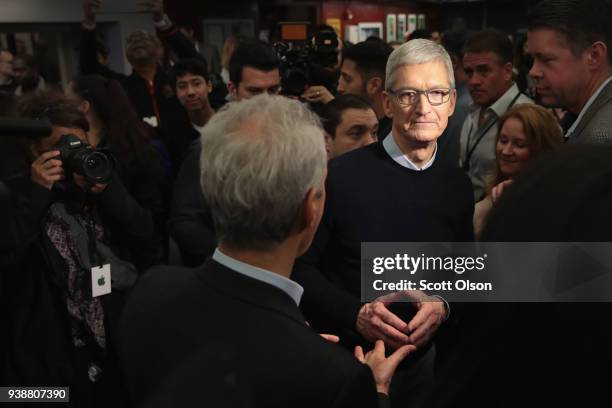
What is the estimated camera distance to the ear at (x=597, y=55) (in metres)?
1.66

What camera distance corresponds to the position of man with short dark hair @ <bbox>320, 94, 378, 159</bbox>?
220 centimetres

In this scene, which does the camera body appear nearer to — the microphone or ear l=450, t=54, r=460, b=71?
ear l=450, t=54, r=460, b=71

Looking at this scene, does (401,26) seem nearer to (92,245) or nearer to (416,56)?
(416,56)

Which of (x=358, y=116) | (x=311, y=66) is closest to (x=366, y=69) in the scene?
(x=311, y=66)

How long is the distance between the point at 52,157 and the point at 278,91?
1130 mm

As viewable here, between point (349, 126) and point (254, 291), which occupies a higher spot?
point (349, 126)

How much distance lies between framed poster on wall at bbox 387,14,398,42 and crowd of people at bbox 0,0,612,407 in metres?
11.7

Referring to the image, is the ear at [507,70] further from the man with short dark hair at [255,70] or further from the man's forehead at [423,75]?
the man's forehead at [423,75]

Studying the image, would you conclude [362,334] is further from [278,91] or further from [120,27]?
[120,27]

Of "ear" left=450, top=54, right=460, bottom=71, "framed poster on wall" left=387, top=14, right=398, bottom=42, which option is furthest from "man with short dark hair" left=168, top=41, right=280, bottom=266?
"framed poster on wall" left=387, top=14, right=398, bottom=42

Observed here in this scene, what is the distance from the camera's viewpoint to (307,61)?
9.61 feet

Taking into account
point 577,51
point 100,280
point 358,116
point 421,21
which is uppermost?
point 421,21

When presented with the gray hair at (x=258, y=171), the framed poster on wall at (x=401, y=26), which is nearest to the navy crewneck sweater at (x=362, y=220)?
the gray hair at (x=258, y=171)

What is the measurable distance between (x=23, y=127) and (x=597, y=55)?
5.07ft
